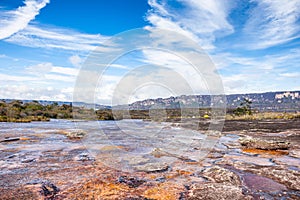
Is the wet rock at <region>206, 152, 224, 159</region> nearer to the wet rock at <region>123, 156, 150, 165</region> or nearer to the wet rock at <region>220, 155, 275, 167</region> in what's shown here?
the wet rock at <region>220, 155, 275, 167</region>

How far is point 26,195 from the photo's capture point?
7.33 meters

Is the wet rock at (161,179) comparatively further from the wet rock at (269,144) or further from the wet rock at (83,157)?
the wet rock at (269,144)

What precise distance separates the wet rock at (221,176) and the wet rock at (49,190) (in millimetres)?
5610

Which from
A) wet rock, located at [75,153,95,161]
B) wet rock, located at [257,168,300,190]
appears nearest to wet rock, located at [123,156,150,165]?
wet rock, located at [75,153,95,161]

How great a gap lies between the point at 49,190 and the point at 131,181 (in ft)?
9.19

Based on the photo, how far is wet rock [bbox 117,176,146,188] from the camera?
8.56 m

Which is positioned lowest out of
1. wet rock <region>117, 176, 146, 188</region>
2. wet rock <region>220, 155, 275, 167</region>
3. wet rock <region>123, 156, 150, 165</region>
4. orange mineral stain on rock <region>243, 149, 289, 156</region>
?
orange mineral stain on rock <region>243, 149, 289, 156</region>

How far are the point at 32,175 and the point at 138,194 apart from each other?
4.66 metres

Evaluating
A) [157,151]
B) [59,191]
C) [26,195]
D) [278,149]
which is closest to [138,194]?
[59,191]

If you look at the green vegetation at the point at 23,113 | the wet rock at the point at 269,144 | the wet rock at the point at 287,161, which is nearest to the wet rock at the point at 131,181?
the wet rock at the point at 287,161

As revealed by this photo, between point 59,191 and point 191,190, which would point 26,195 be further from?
point 191,190

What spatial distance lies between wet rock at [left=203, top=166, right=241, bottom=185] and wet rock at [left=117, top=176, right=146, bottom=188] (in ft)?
8.94

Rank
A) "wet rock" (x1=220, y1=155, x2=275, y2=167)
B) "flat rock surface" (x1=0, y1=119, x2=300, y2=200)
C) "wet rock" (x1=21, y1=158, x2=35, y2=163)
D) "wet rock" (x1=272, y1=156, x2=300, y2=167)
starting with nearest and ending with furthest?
"flat rock surface" (x1=0, y1=119, x2=300, y2=200) → "wet rock" (x1=21, y1=158, x2=35, y2=163) → "wet rock" (x1=220, y1=155, x2=275, y2=167) → "wet rock" (x1=272, y1=156, x2=300, y2=167)

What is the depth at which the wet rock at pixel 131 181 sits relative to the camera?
28.1 ft
